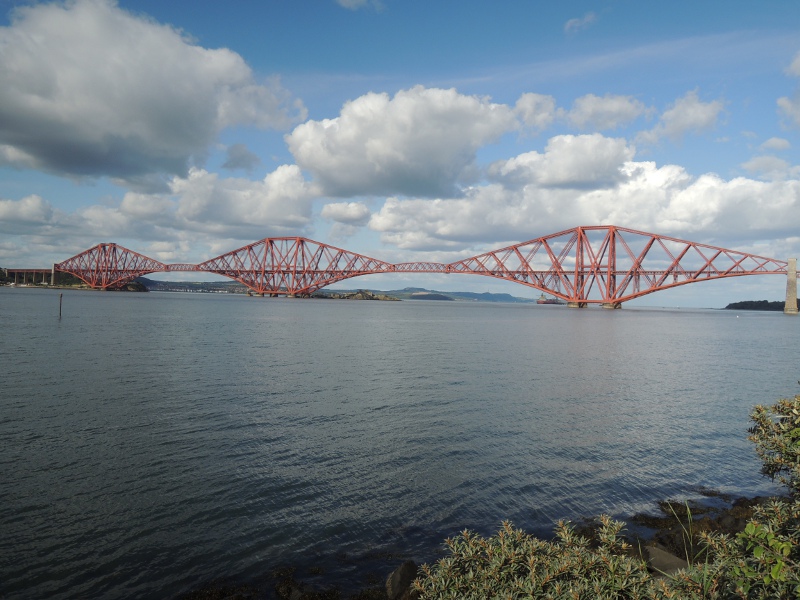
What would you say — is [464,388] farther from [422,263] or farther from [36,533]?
[422,263]

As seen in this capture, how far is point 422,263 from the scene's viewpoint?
16425 centimetres

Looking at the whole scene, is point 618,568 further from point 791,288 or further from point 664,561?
point 791,288

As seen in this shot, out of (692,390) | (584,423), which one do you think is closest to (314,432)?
(584,423)

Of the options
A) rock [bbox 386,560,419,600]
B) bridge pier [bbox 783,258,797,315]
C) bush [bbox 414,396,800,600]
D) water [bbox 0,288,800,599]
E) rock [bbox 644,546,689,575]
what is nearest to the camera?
bush [bbox 414,396,800,600]

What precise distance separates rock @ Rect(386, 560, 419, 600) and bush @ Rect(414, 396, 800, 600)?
1692mm

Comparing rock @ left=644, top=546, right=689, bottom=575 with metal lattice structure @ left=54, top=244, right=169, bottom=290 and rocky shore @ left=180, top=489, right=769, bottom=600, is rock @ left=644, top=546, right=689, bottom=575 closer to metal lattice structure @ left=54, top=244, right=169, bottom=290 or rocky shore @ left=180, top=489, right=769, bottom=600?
rocky shore @ left=180, top=489, right=769, bottom=600

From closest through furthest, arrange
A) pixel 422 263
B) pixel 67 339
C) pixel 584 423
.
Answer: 1. pixel 584 423
2. pixel 67 339
3. pixel 422 263

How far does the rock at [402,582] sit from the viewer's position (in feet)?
23.2

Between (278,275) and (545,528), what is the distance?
17489cm

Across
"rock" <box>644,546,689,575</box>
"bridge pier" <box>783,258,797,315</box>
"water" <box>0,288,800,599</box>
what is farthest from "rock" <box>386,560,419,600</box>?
"bridge pier" <box>783,258,797,315</box>

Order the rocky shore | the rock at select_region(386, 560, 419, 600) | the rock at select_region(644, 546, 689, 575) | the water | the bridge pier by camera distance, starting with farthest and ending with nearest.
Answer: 1. the bridge pier
2. the water
3. the rock at select_region(644, 546, 689, 575)
4. the rocky shore
5. the rock at select_region(386, 560, 419, 600)

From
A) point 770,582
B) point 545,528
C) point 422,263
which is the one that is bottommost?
point 545,528

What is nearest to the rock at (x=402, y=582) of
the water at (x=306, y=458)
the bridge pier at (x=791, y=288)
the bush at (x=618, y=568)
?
the water at (x=306, y=458)

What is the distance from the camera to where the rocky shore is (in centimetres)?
723
